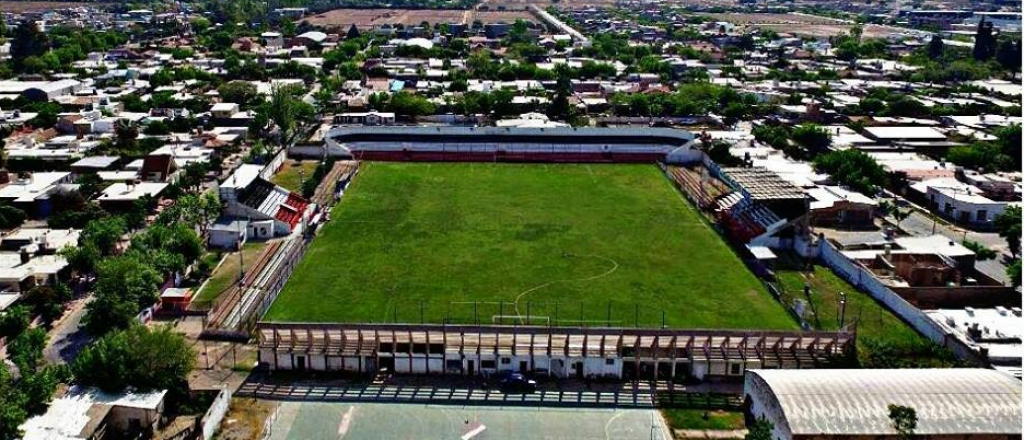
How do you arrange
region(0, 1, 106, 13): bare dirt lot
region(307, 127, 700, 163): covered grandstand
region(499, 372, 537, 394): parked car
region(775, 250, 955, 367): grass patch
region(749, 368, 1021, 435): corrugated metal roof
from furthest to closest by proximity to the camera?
1. region(0, 1, 106, 13): bare dirt lot
2. region(307, 127, 700, 163): covered grandstand
3. region(775, 250, 955, 367): grass patch
4. region(499, 372, 537, 394): parked car
5. region(749, 368, 1021, 435): corrugated metal roof

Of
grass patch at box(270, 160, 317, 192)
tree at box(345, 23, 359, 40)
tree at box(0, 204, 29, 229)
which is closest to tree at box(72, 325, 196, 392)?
tree at box(0, 204, 29, 229)

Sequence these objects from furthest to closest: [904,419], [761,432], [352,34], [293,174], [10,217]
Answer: [352,34], [293,174], [10,217], [904,419], [761,432]

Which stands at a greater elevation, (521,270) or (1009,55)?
(1009,55)

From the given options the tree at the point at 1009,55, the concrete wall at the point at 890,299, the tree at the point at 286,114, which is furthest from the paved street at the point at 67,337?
the tree at the point at 1009,55

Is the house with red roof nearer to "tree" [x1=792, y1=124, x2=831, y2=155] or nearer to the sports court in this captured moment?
the sports court

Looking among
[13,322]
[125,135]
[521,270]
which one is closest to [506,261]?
[521,270]

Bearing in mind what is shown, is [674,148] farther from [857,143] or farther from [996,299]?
[996,299]

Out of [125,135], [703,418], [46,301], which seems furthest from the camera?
[125,135]

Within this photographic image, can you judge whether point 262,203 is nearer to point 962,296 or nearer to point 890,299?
point 890,299
